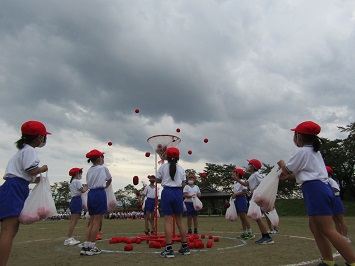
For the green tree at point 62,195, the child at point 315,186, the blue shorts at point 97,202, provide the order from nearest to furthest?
the child at point 315,186, the blue shorts at point 97,202, the green tree at point 62,195

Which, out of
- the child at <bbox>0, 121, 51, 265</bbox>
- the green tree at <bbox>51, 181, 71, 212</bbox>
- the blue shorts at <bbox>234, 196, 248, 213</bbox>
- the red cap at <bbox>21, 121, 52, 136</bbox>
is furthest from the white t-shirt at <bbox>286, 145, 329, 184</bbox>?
the green tree at <bbox>51, 181, 71, 212</bbox>

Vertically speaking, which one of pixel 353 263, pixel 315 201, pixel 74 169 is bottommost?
pixel 353 263

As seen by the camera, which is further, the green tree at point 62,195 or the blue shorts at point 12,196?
the green tree at point 62,195

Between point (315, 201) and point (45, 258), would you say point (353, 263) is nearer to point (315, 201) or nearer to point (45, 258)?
point (315, 201)

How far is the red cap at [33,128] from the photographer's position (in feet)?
15.2

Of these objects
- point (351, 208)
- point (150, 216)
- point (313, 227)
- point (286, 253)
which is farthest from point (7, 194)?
point (351, 208)

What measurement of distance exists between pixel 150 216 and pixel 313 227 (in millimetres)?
7945

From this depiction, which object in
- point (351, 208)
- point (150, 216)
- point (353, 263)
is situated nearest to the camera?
point (353, 263)

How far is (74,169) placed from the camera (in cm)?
936

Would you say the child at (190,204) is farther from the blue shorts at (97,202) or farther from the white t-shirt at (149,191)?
the blue shorts at (97,202)

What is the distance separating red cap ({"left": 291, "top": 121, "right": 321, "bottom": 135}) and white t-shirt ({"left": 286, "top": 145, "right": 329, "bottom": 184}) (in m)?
0.23

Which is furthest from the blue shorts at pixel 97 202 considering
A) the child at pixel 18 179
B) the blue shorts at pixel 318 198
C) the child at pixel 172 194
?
the blue shorts at pixel 318 198

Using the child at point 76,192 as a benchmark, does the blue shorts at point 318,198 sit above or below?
below

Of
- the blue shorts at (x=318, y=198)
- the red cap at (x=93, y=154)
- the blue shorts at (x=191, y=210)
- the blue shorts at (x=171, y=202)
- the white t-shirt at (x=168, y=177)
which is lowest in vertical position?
the blue shorts at (x=318, y=198)
